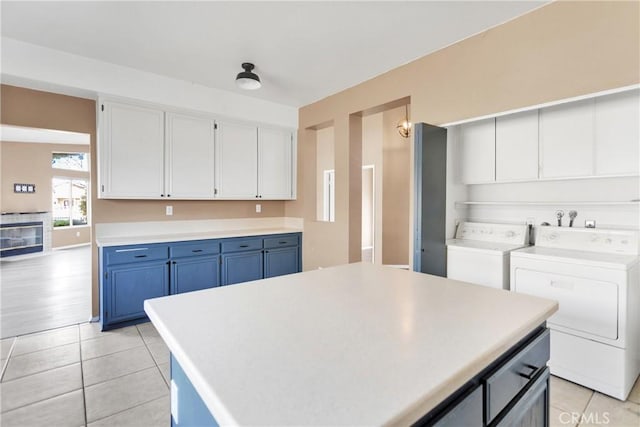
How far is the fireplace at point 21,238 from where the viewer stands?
23.7ft

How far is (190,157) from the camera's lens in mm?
3686

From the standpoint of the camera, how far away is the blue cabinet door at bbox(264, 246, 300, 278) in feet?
13.5

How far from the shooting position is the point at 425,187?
8.42 ft

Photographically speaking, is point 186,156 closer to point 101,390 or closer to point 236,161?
point 236,161

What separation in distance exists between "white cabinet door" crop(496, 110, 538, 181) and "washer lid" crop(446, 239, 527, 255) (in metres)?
0.58

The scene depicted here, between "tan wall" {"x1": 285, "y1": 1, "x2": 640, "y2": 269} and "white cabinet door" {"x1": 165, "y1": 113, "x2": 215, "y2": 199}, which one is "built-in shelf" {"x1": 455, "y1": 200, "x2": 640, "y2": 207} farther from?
"white cabinet door" {"x1": 165, "y1": 113, "x2": 215, "y2": 199}

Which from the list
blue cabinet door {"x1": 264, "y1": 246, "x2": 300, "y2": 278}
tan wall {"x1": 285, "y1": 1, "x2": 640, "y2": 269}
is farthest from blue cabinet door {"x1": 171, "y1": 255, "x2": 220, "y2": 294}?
tan wall {"x1": 285, "y1": 1, "x2": 640, "y2": 269}

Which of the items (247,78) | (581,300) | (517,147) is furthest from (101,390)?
(517,147)

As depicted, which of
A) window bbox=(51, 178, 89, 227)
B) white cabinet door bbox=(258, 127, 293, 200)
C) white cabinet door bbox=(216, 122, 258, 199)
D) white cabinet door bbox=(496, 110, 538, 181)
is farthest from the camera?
window bbox=(51, 178, 89, 227)

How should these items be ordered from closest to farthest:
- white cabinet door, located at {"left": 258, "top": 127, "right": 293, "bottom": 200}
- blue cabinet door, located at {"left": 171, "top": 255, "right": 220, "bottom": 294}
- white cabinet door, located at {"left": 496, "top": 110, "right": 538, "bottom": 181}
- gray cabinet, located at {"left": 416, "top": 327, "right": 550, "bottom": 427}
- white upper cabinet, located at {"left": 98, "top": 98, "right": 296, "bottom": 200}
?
gray cabinet, located at {"left": 416, "top": 327, "right": 550, "bottom": 427} → white cabinet door, located at {"left": 496, "top": 110, "right": 538, "bottom": 181} → white upper cabinet, located at {"left": 98, "top": 98, "right": 296, "bottom": 200} → blue cabinet door, located at {"left": 171, "top": 255, "right": 220, "bottom": 294} → white cabinet door, located at {"left": 258, "top": 127, "right": 293, "bottom": 200}

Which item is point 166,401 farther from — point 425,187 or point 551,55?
point 551,55

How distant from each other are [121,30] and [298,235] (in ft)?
9.59

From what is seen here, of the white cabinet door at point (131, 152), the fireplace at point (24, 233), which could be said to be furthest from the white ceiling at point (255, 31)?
the fireplace at point (24, 233)

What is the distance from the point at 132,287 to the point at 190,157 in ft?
5.07
